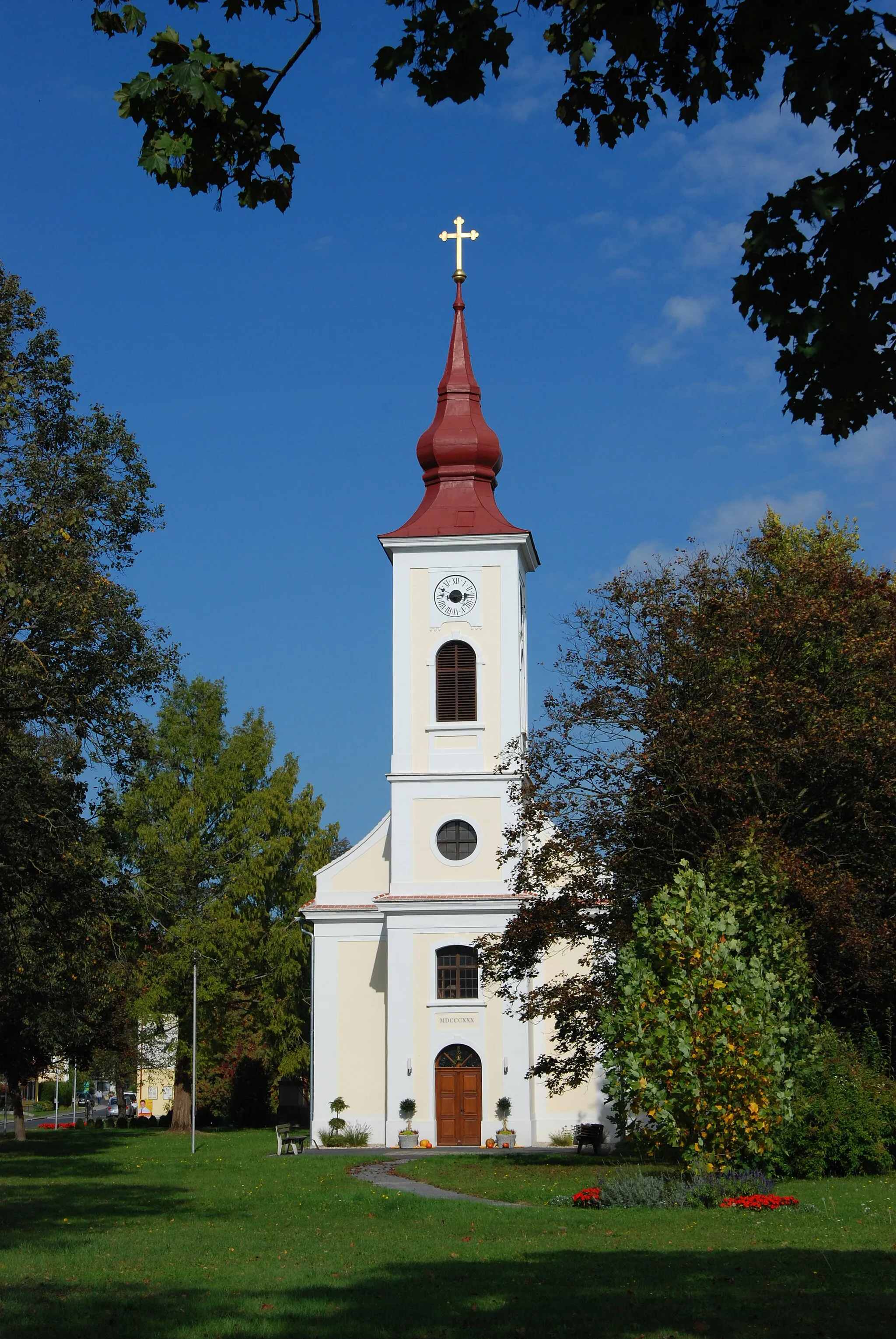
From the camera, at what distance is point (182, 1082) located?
157ft

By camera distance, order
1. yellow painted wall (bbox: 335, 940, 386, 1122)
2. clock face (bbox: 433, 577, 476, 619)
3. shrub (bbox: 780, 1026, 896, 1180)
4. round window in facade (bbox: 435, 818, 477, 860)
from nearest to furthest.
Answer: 1. shrub (bbox: 780, 1026, 896, 1180)
2. yellow painted wall (bbox: 335, 940, 386, 1122)
3. round window in facade (bbox: 435, 818, 477, 860)
4. clock face (bbox: 433, 577, 476, 619)

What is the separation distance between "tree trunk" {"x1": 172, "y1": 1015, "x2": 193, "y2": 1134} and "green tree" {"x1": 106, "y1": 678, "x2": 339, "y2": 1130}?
5 cm

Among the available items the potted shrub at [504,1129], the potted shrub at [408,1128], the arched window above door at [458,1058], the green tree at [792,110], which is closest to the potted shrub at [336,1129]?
the potted shrub at [408,1128]

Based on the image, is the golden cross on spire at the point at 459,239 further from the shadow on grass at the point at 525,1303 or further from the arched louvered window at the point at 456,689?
the shadow on grass at the point at 525,1303

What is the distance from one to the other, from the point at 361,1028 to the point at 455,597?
1180 cm

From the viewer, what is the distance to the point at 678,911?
18938mm

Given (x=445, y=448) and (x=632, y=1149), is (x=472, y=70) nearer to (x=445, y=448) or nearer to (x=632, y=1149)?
(x=632, y=1149)

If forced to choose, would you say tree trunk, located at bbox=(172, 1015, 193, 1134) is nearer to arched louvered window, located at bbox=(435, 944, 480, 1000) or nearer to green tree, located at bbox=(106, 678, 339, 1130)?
green tree, located at bbox=(106, 678, 339, 1130)

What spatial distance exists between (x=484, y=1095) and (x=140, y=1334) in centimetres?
2835

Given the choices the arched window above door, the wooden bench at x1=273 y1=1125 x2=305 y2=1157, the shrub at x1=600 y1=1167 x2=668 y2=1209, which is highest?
the arched window above door

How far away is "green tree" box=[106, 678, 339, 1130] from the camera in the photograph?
4556 centimetres

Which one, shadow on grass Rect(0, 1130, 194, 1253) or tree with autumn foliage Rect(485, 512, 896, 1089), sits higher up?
tree with autumn foliage Rect(485, 512, 896, 1089)

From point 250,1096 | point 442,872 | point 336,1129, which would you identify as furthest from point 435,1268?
point 250,1096

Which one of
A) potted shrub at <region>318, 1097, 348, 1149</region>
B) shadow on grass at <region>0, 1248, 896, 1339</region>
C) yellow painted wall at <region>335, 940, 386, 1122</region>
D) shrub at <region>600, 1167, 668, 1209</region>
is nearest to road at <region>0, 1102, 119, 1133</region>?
potted shrub at <region>318, 1097, 348, 1149</region>
